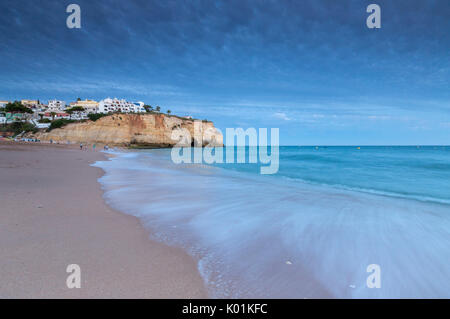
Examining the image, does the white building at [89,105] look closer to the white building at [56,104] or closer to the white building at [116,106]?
the white building at [116,106]

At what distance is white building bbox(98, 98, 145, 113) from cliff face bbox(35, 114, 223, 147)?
2864cm

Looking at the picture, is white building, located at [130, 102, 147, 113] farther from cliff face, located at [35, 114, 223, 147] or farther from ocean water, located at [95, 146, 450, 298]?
ocean water, located at [95, 146, 450, 298]

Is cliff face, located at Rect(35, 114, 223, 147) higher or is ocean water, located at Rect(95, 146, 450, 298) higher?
cliff face, located at Rect(35, 114, 223, 147)

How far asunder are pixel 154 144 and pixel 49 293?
54270 millimetres

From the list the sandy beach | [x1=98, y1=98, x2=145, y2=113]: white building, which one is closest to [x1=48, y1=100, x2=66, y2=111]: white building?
[x1=98, y1=98, x2=145, y2=113]: white building

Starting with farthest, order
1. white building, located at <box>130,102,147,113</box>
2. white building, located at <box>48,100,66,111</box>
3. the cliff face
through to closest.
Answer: white building, located at <box>48,100,66,111</box>
white building, located at <box>130,102,147,113</box>
the cliff face

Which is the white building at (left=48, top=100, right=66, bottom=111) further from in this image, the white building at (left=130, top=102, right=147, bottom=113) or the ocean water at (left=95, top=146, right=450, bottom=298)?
the ocean water at (left=95, top=146, right=450, bottom=298)

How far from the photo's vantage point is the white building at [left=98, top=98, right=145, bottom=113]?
83.4m

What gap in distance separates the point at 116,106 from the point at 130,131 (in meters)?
45.3

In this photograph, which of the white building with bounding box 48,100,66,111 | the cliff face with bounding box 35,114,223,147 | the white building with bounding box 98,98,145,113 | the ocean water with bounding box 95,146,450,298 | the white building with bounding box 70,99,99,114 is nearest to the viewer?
the ocean water with bounding box 95,146,450,298

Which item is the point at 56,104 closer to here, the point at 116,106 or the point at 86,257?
the point at 116,106

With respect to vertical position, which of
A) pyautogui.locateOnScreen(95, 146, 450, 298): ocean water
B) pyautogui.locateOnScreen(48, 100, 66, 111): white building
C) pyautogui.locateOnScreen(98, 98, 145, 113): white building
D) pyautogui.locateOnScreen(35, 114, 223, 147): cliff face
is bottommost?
pyautogui.locateOnScreen(95, 146, 450, 298): ocean water

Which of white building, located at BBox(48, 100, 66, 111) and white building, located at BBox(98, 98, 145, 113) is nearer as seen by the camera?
white building, located at BBox(98, 98, 145, 113)
